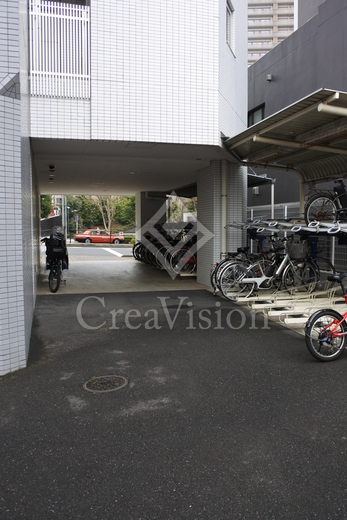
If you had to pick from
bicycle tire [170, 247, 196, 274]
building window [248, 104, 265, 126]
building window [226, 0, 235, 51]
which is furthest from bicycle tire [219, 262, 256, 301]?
building window [248, 104, 265, 126]

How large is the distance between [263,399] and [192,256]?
879 cm

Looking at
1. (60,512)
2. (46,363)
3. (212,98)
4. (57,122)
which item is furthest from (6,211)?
(212,98)

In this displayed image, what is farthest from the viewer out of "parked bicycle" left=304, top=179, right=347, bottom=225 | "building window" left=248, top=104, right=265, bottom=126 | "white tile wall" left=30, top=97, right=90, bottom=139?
"building window" left=248, top=104, right=265, bottom=126

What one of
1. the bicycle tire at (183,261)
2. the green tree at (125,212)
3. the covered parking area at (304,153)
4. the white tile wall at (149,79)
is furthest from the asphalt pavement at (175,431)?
the green tree at (125,212)

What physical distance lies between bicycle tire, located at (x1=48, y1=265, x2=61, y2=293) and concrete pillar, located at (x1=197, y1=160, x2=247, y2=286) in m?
3.92

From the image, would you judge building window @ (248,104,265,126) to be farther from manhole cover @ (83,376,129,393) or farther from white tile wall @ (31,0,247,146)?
manhole cover @ (83,376,129,393)

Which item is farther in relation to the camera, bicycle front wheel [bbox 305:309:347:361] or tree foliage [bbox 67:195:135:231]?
tree foliage [bbox 67:195:135:231]

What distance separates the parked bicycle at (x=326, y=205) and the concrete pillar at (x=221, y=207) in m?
2.71

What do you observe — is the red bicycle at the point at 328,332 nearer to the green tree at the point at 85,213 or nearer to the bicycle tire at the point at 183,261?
the bicycle tire at the point at 183,261

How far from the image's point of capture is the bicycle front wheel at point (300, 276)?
9070 millimetres

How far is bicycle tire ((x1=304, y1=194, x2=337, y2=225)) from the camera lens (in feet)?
28.6

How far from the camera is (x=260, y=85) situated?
58.9 feet

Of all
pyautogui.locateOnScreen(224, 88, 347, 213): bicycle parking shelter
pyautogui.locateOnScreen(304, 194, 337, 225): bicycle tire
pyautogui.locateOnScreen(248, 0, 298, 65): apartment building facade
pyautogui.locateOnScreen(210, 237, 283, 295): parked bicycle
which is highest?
pyautogui.locateOnScreen(248, 0, 298, 65): apartment building facade

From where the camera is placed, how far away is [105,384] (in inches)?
177
